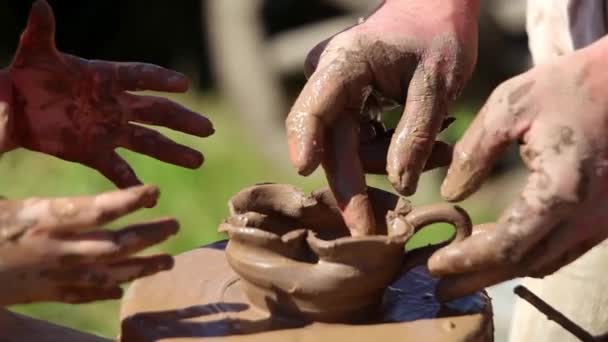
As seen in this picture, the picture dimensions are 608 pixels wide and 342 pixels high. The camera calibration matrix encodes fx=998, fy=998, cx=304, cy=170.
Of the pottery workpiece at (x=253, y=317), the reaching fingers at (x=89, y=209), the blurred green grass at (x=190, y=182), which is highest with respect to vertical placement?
the reaching fingers at (x=89, y=209)

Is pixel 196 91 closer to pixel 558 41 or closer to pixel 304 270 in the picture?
pixel 558 41

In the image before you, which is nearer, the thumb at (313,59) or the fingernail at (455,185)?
the fingernail at (455,185)

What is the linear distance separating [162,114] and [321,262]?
61 cm

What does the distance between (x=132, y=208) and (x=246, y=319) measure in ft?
1.11

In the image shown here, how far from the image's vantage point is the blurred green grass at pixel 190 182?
3.79 meters

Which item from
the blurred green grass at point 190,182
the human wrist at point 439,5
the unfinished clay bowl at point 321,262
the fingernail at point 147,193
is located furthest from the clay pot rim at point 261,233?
the blurred green grass at point 190,182

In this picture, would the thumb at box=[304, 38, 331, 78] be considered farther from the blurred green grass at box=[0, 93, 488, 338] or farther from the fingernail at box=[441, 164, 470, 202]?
the blurred green grass at box=[0, 93, 488, 338]

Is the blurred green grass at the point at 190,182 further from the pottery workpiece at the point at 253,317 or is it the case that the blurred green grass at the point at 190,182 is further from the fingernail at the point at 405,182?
the fingernail at the point at 405,182

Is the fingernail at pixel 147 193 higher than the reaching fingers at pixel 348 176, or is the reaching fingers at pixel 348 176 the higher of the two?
the fingernail at pixel 147 193

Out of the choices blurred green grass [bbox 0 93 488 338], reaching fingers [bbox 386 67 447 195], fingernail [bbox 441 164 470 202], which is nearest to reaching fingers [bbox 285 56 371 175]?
reaching fingers [bbox 386 67 447 195]

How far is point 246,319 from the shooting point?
5.68ft

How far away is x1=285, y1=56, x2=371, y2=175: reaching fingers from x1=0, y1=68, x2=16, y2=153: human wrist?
1.85 ft

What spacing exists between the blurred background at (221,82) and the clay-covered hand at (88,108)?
132 centimetres

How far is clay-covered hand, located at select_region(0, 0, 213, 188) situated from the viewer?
80.4 inches
